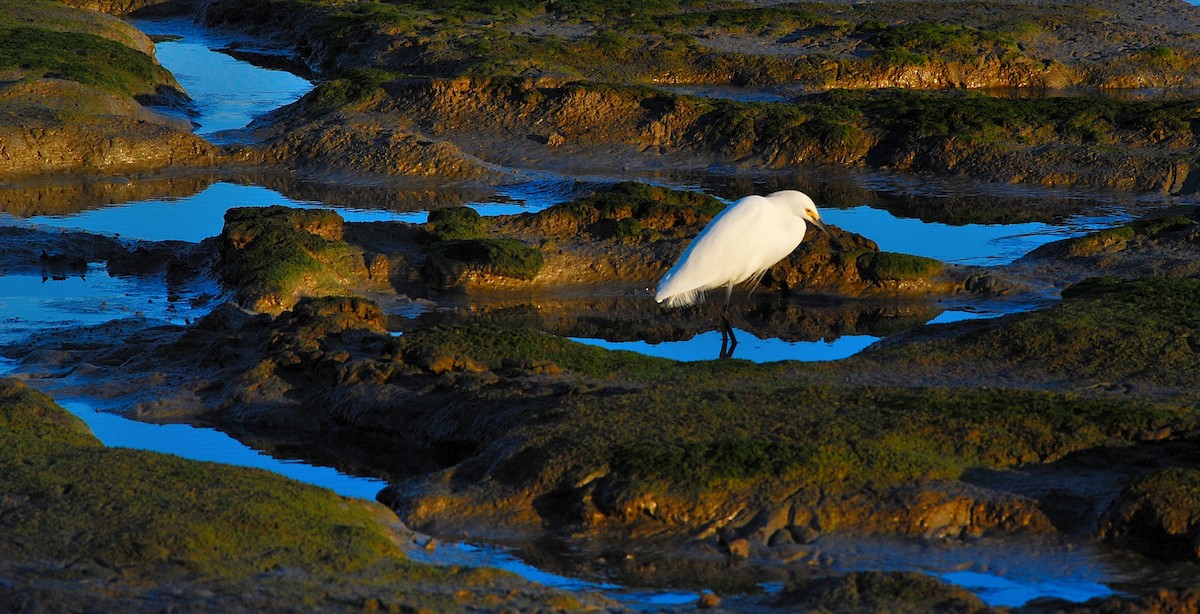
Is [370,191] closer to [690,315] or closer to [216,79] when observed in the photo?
[690,315]

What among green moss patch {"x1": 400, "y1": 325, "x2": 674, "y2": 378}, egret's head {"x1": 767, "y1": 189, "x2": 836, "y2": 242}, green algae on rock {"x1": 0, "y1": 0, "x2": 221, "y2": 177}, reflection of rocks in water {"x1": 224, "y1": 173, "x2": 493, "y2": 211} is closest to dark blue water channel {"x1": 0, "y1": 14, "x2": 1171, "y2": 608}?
reflection of rocks in water {"x1": 224, "y1": 173, "x2": 493, "y2": 211}

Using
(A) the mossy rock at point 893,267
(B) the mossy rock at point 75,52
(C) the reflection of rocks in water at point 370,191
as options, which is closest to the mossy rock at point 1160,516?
(A) the mossy rock at point 893,267

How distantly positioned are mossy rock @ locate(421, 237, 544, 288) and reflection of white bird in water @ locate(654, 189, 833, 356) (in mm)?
1720

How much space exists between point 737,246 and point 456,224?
3.07 metres

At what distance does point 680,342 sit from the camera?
10.7 m

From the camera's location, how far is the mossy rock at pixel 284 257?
10969 mm

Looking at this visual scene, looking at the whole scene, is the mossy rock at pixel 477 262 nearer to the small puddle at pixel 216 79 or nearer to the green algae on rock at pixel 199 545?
the green algae on rock at pixel 199 545

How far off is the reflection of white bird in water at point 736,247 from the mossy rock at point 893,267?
1.48 metres

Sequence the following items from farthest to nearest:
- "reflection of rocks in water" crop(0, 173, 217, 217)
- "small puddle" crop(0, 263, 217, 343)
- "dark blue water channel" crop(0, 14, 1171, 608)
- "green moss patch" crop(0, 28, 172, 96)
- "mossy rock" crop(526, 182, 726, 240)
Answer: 1. "green moss patch" crop(0, 28, 172, 96)
2. "reflection of rocks in water" crop(0, 173, 217, 217)
3. "mossy rock" crop(526, 182, 726, 240)
4. "small puddle" crop(0, 263, 217, 343)
5. "dark blue water channel" crop(0, 14, 1171, 608)

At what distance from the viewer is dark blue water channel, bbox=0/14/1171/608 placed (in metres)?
5.99

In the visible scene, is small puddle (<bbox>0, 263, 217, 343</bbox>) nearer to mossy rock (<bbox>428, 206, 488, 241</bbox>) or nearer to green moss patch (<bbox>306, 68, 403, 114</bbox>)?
mossy rock (<bbox>428, 206, 488, 241</bbox>)

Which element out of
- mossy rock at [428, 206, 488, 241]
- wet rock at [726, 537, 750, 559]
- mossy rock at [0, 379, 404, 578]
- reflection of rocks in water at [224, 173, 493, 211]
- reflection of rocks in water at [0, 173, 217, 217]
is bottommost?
reflection of rocks in water at [0, 173, 217, 217]

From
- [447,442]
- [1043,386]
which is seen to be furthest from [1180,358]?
[447,442]

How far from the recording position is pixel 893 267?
38.7 feet
